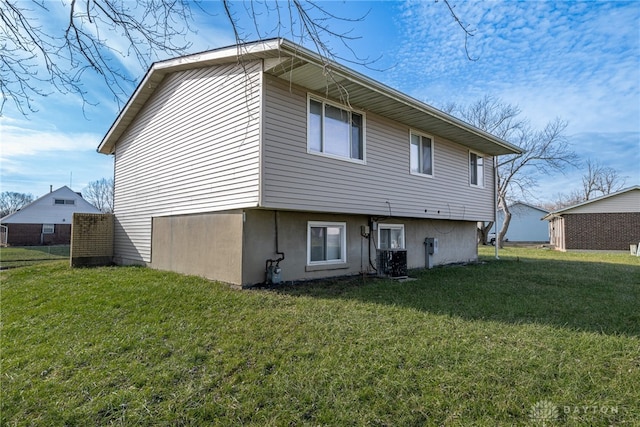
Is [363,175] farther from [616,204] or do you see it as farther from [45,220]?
[45,220]

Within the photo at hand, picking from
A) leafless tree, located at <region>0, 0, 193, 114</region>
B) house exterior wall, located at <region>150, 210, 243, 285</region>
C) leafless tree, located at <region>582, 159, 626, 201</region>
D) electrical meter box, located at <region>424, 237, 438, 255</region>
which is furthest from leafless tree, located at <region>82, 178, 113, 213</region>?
leafless tree, located at <region>582, 159, 626, 201</region>

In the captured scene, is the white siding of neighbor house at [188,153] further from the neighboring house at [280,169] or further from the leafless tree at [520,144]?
the leafless tree at [520,144]

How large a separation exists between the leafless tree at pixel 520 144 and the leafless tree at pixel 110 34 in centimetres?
2432

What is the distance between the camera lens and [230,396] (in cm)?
295

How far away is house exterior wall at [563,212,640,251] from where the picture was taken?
20234 mm

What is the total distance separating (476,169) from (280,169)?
884 centimetres

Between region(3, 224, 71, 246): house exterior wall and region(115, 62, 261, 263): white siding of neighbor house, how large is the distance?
1013 inches

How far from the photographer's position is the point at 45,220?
30.8 meters

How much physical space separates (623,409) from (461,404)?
1.30 m

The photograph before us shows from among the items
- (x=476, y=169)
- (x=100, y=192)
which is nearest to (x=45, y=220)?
(x=100, y=192)

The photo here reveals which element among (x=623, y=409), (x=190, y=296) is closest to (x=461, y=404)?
(x=623, y=409)

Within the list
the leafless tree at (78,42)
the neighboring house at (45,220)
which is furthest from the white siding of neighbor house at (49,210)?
the leafless tree at (78,42)

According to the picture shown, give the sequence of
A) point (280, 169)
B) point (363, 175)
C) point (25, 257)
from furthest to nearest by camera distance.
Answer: point (25, 257), point (363, 175), point (280, 169)

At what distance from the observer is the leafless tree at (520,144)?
24.0m
